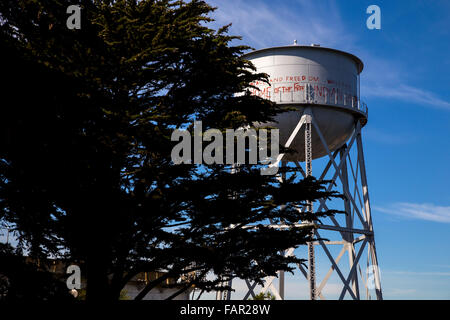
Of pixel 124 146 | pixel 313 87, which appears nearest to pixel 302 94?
pixel 313 87

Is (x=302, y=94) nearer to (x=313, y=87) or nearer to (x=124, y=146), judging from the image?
(x=313, y=87)

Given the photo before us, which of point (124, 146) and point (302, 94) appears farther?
point (302, 94)

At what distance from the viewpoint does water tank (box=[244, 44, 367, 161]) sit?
19.3 meters

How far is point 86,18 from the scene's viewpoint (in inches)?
436

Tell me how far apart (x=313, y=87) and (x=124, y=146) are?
11.7m

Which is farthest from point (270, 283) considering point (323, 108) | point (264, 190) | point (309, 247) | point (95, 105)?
point (95, 105)

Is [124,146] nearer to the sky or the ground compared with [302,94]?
nearer to the ground

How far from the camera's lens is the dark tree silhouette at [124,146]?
927cm

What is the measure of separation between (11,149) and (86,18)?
367cm

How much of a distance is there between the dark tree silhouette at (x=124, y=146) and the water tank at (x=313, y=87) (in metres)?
7.43

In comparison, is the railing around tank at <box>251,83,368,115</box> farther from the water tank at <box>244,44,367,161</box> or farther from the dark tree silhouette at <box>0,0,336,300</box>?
the dark tree silhouette at <box>0,0,336,300</box>

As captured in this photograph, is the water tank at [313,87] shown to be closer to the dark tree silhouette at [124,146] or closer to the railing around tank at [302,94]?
the railing around tank at [302,94]

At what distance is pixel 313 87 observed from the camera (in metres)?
19.4

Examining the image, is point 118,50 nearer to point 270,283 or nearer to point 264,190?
point 264,190
